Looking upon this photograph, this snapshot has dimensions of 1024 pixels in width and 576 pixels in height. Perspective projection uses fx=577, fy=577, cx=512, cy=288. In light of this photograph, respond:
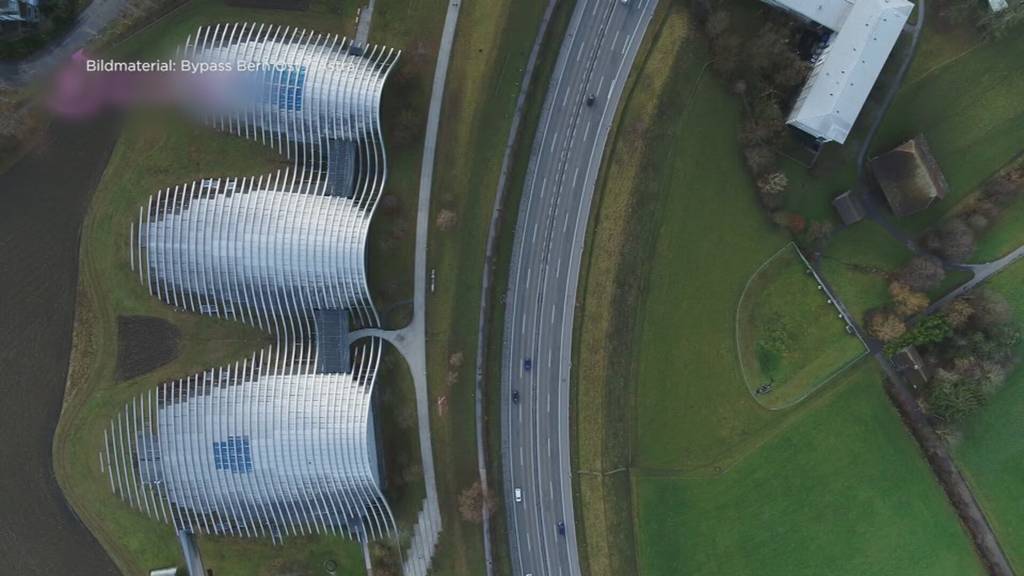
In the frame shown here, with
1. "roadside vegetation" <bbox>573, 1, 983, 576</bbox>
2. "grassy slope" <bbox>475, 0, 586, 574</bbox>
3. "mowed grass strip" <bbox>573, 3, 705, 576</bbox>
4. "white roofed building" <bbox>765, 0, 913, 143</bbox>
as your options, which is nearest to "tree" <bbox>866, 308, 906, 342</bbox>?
"roadside vegetation" <bbox>573, 1, 983, 576</bbox>

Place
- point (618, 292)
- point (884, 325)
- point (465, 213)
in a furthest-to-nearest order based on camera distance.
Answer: point (884, 325) → point (618, 292) → point (465, 213)

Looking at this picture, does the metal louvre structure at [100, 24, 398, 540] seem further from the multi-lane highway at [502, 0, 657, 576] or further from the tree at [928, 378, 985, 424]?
the tree at [928, 378, 985, 424]

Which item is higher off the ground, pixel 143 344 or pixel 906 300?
pixel 143 344

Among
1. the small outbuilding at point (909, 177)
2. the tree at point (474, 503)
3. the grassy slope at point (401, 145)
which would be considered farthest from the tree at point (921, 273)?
the grassy slope at point (401, 145)

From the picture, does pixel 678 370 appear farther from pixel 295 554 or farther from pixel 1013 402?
pixel 295 554

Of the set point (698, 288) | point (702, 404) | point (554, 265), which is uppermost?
point (554, 265)

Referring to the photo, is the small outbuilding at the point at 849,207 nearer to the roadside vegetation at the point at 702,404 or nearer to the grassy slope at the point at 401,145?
the roadside vegetation at the point at 702,404

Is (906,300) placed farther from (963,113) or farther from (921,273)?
(963,113)

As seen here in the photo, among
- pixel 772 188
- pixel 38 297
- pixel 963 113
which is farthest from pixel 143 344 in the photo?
pixel 963 113
